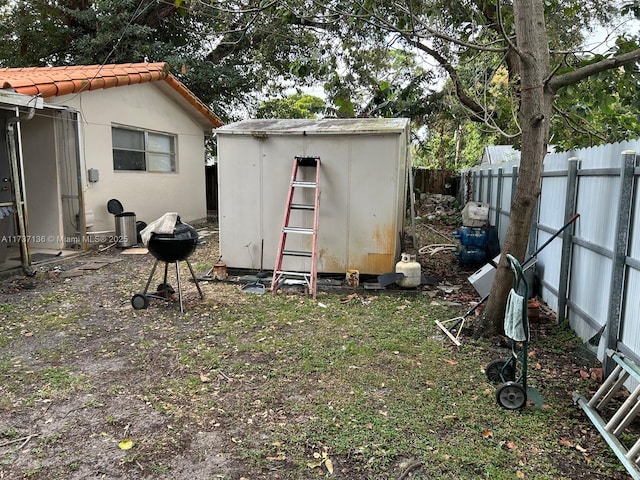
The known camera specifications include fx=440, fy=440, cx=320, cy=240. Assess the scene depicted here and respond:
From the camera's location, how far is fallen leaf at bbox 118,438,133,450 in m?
2.59

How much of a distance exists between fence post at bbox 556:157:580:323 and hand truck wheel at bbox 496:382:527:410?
182cm

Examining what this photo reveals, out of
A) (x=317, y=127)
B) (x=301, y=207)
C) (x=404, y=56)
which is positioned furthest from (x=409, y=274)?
(x=404, y=56)

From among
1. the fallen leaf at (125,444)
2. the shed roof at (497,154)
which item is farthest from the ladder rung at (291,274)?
the shed roof at (497,154)

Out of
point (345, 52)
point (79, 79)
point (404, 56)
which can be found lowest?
point (79, 79)

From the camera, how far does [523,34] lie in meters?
3.92

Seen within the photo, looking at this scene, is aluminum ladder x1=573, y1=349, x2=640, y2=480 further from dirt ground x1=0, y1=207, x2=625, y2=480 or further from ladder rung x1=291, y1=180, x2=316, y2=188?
ladder rung x1=291, y1=180, x2=316, y2=188

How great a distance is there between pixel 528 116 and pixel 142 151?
355 inches

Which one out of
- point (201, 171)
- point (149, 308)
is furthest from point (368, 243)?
point (201, 171)

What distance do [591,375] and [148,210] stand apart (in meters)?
9.63

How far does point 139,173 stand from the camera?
10.3 meters

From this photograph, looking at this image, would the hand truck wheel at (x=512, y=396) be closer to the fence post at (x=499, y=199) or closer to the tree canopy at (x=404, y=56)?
the tree canopy at (x=404, y=56)

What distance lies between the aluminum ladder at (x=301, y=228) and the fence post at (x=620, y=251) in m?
3.29

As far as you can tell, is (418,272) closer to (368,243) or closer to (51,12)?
(368,243)

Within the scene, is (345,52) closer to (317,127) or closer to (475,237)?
(317,127)
